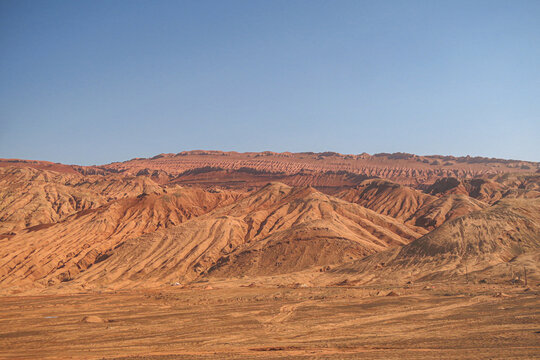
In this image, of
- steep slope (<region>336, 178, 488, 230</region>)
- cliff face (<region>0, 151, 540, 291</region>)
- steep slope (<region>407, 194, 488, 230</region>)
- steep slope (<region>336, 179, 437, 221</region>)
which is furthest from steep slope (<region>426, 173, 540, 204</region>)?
steep slope (<region>407, 194, 488, 230</region>)

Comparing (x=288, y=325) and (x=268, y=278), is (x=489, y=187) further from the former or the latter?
(x=288, y=325)

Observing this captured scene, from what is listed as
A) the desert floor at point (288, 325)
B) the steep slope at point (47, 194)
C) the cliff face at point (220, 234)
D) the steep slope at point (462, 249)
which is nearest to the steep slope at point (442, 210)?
the cliff face at point (220, 234)

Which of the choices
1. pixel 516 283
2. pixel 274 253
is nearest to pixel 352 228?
pixel 274 253

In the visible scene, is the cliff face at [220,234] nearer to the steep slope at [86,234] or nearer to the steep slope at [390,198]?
the steep slope at [86,234]

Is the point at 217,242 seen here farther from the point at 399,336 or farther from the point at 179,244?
the point at 399,336

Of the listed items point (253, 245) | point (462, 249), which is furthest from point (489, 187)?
point (253, 245)

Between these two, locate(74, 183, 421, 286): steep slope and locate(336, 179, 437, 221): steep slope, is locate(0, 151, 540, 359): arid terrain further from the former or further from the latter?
locate(336, 179, 437, 221): steep slope

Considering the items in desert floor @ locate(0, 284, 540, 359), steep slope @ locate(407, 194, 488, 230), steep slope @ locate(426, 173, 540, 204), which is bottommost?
desert floor @ locate(0, 284, 540, 359)
